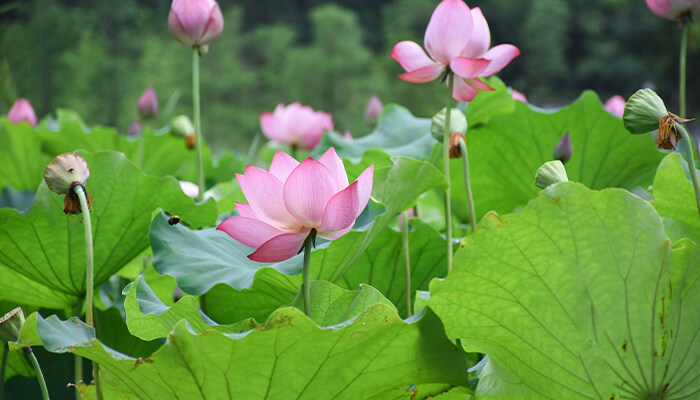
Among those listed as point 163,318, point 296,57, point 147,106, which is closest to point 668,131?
point 163,318

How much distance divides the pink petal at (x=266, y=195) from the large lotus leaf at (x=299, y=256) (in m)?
0.10

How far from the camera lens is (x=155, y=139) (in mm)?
1248

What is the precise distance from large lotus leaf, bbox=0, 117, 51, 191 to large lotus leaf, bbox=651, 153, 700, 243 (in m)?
1.03

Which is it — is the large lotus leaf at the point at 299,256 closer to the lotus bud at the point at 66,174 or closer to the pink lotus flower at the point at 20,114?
the lotus bud at the point at 66,174

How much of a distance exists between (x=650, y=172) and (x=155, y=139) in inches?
33.3

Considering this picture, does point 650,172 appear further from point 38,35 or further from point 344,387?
point 38,35

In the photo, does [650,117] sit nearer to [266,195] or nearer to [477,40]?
[477,40]

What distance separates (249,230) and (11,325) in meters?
0.16

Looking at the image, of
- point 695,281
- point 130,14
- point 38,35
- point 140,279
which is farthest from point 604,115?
point 130,14

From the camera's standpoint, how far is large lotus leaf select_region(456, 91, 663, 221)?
2.57 feet

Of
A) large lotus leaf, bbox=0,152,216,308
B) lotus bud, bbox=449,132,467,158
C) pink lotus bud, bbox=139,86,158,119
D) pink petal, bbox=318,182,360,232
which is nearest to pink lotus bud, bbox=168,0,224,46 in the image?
large lotus leaf, bbox=0,152,216,308

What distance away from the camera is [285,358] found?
0.37 m

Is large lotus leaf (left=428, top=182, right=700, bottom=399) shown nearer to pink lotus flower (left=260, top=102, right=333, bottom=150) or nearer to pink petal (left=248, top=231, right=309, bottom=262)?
pink petal (left=248, top=231, right=309, bottom=262)

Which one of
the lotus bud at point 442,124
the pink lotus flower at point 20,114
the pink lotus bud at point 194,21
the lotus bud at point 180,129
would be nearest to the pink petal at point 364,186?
the lotus bud at point 442,124
